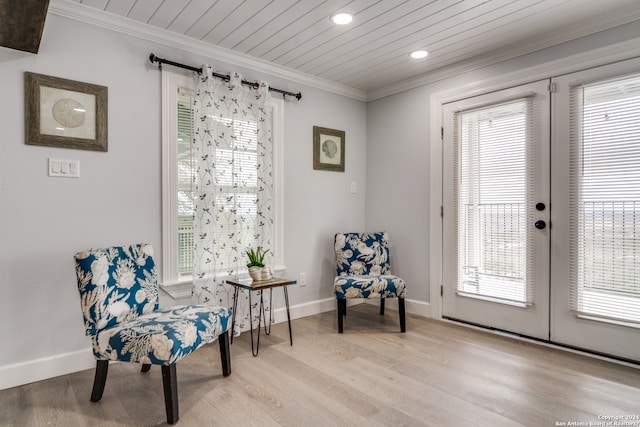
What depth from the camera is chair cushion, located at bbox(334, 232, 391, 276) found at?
11.4 ft

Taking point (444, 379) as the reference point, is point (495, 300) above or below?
above

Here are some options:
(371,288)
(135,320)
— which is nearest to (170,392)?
(135,320)

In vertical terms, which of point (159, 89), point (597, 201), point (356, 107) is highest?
point (356, 107)

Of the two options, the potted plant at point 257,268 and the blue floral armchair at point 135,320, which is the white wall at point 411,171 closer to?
the potted plant at point 257,268

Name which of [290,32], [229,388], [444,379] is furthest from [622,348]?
[290,32]

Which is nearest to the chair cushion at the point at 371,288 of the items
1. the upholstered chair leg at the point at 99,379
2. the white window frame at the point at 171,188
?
the white window frame at the point at 171,188

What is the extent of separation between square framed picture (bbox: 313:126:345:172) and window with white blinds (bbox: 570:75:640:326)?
2024 millimetres

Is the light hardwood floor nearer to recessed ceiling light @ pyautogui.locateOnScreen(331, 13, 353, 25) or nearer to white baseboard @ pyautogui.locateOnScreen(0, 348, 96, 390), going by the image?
white baseboard @ pyautogui.locateOnScreen(0, 348, 96, 390)

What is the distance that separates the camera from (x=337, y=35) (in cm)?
271

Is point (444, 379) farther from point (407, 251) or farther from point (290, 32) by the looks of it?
point (290, 32)

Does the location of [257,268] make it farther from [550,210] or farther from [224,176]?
[550,210]

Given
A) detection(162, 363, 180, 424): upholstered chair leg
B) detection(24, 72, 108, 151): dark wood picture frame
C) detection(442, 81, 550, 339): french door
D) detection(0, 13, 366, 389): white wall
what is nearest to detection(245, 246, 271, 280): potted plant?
detection(0, 13, 366, 389): white wall

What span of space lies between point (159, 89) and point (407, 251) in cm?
263

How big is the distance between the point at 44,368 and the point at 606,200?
3778 millimetres
